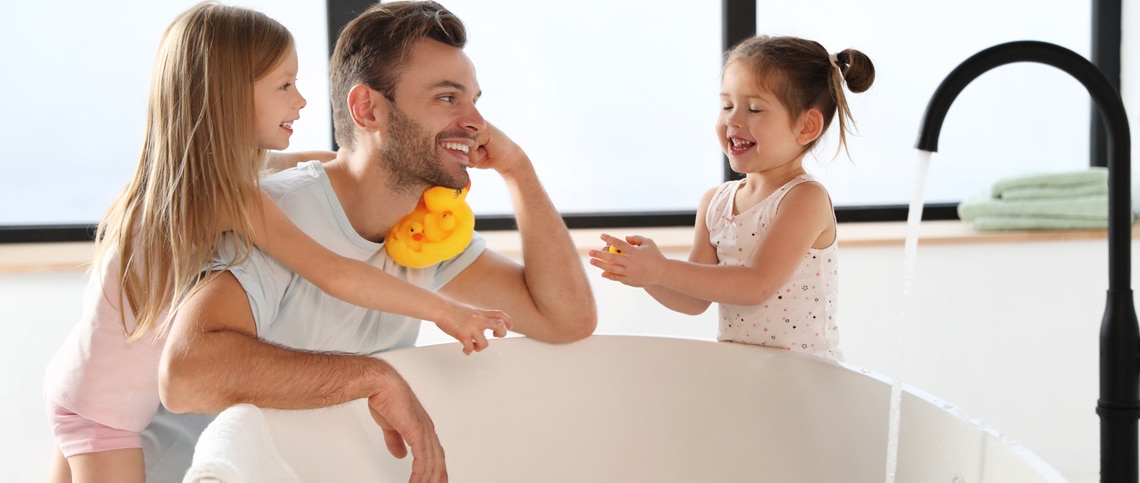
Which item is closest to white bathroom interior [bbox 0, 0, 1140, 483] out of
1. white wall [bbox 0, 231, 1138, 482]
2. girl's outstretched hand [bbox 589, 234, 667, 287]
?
white wall [bbox 0, 231, 1138, 482]

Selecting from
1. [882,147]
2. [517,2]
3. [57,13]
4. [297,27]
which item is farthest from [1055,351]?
[57,13]

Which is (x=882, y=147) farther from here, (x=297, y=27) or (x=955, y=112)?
(x=297, y=27)

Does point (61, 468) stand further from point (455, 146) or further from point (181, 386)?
point (455, 146)

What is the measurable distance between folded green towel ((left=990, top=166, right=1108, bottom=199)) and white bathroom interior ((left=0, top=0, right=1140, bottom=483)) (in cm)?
11

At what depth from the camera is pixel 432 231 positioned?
1.47 metres

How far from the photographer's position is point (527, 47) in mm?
2623

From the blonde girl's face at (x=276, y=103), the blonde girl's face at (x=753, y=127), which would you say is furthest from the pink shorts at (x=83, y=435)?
the blonde girl's face at (x=753, y=127)

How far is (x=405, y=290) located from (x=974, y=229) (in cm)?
179

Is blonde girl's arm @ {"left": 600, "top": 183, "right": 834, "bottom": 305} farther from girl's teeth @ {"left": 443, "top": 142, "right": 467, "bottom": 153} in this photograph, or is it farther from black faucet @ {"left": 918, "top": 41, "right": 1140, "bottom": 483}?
black faucet @ {"left": 918, "top": 41, "right": 1140, "bottom": 483}

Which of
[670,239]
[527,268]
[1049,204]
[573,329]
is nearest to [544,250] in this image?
[527,268]

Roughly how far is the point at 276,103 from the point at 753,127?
710mm

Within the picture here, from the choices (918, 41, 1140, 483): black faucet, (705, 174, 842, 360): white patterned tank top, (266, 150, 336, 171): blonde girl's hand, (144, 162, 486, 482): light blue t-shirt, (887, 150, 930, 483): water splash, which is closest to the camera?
(918, 41, 1140, 483): black faucet

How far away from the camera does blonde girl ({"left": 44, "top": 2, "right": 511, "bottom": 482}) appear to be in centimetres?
126

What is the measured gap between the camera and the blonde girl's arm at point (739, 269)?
1.41 meters
